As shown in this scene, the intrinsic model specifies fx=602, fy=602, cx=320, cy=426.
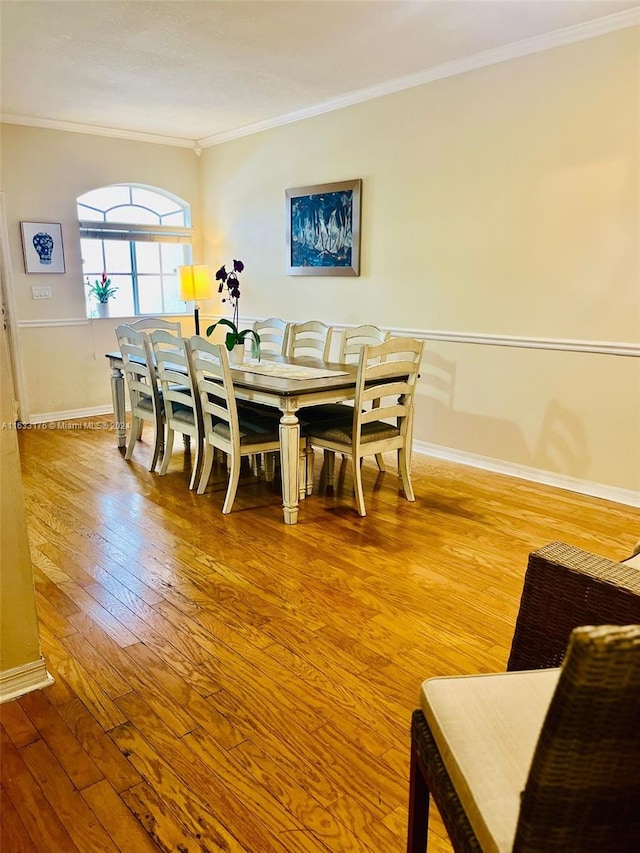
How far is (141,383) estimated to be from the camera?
408cm

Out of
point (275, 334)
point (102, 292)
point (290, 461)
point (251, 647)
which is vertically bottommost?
point (251, 647)

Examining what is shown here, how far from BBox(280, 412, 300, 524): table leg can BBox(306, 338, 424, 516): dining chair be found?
278 mm

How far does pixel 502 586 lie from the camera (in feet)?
8.34

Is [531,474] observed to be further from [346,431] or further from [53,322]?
[53,322]

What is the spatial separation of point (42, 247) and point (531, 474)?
446cm

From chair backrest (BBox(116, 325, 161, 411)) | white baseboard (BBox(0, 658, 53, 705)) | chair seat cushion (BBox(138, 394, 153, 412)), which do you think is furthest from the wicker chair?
chair seat cushion (BBox(138, 394, 153, 412))

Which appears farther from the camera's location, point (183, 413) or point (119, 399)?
point (119, 399)

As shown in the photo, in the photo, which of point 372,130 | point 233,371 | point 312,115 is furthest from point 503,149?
point 233,371

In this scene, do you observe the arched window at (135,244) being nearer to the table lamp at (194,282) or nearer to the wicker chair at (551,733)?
the table lamp at (194,282)

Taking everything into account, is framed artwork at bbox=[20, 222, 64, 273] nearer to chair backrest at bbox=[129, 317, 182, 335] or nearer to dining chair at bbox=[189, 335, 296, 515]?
chair backrest at bbox=[129, 317, 182, 335]

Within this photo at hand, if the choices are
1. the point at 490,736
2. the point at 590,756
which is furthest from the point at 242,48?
the point at 590,756

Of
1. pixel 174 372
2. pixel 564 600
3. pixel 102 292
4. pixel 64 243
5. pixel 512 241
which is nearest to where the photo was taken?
pixel 564 600

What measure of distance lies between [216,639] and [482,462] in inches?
99.8

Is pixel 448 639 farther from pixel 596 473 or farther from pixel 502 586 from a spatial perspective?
pixel 596 473
